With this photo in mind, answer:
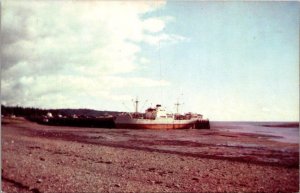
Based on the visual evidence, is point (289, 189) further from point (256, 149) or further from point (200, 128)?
point (200, 128)

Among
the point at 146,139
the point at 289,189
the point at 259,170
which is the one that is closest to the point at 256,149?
the point at 259,170

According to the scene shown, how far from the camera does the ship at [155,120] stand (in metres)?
11.1

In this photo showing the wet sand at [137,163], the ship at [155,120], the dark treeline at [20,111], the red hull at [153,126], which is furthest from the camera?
the red hull at [153,126]

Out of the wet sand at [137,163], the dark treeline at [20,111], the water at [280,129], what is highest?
the dark treeline at [20,111]

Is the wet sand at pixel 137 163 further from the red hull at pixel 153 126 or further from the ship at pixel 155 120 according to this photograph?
the red hull at pixel 153 126

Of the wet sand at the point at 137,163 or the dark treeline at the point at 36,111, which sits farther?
the dark treeline at the point at 36,111

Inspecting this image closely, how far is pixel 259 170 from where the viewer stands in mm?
8414

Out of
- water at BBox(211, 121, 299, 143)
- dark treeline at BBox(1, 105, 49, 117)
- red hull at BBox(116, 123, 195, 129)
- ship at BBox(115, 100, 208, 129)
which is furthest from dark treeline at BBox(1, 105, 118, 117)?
water at BBox(211, 121, 299, 143)

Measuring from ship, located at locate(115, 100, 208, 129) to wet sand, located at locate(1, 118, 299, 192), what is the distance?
709mm

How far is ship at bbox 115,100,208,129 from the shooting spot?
11055mm

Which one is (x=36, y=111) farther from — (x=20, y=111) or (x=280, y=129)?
(x=280, y=129)

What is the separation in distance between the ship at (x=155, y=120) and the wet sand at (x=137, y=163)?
0.71 m

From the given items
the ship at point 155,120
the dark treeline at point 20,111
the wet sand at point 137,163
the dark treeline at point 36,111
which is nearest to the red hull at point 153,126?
the ship at point 155,120

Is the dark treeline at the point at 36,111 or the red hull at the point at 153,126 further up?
the dark treeline at the point at 36,111
